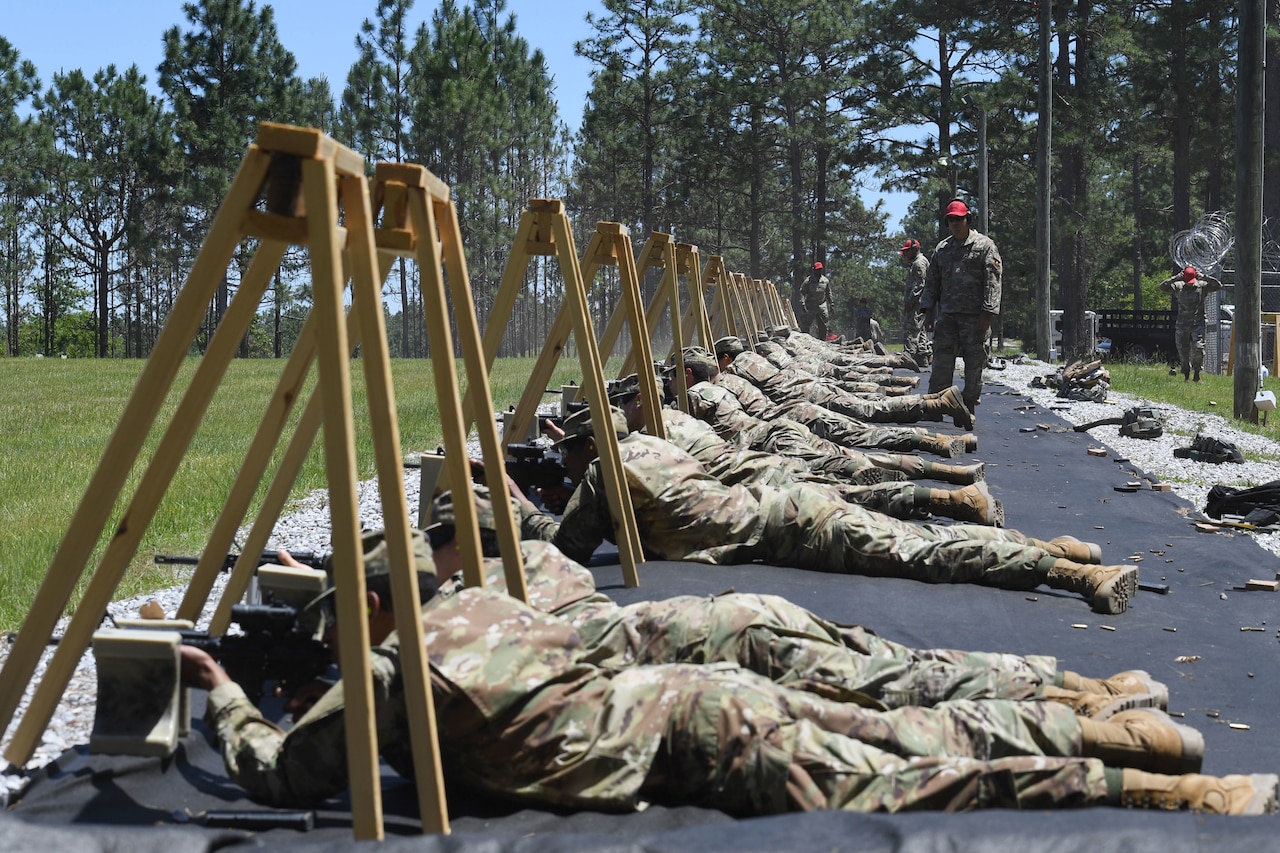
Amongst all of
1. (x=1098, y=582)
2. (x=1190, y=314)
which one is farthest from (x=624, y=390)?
(x=1190, y=314)

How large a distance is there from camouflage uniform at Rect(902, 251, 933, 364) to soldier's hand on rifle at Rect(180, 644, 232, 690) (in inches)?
758

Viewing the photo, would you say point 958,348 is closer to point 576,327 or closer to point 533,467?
point 533,467

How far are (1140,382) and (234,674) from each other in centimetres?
1897

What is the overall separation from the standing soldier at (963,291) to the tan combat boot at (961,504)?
19.0ft

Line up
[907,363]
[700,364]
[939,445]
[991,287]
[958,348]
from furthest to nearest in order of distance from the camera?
[907,363] < [958,348] < [991,287] < [939,445] < [700,364]

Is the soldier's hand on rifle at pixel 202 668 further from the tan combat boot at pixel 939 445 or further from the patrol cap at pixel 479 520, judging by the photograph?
the tan combat boot at pixel 939 445

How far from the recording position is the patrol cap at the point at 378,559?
3.65 meters

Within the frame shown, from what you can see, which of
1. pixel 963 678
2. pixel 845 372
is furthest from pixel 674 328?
pixel 845 372

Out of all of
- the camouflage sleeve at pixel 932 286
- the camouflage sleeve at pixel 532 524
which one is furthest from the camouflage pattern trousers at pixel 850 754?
the camouflage sleeve at pixel 932 286

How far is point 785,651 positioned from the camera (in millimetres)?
4180

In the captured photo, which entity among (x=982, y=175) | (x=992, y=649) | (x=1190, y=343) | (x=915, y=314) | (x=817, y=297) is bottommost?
(x=992, y=649)

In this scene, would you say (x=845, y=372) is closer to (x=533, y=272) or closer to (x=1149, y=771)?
(x=1149, y=771)

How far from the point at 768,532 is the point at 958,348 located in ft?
26.2

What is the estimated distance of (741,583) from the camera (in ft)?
20.8
